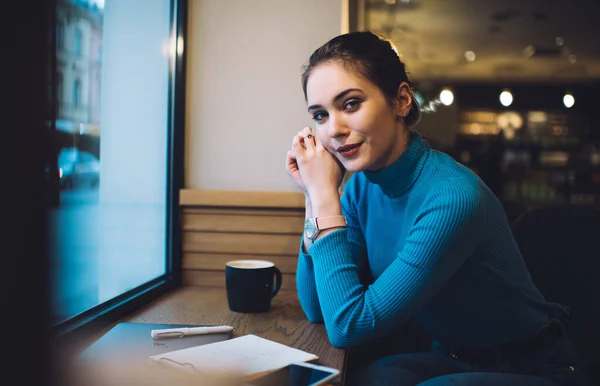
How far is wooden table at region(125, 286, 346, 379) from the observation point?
96 cm

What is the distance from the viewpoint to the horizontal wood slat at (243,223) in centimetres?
154

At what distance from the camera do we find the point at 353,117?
1099 mm

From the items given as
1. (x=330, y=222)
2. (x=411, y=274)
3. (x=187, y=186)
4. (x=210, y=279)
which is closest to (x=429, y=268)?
(x=411, y=274)

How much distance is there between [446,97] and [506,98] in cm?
100

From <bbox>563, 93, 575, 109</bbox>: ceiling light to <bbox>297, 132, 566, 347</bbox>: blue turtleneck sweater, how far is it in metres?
8.68

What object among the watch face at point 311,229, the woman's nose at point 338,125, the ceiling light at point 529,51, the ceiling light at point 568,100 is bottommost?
the watch face at point 311,229

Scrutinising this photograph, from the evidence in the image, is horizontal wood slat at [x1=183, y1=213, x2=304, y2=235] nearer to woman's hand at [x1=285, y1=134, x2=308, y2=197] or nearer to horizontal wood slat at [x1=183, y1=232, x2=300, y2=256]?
horizontal wood slat at [x1=183, y1=232, x2=300, y2=256]

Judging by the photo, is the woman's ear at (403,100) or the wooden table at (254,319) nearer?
the wooden table at (254,319)

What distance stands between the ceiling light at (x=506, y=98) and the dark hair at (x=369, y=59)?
8419mm

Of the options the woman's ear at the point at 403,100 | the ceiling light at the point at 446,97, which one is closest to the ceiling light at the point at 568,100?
the ceiling light at the point at 446,97

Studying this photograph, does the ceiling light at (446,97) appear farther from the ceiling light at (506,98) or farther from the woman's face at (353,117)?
the woman's face at (353,117)

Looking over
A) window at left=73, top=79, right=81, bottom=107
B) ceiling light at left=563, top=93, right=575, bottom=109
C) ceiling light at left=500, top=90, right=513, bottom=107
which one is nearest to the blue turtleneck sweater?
window at left=73, top=79, right=81, bottom=107

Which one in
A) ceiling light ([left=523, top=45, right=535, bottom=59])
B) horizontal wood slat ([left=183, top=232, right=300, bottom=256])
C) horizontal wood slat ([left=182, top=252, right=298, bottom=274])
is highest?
ceiling light ([left=523, top=45, right=535, bottom=59])

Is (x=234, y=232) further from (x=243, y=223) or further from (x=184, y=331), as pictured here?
(x=184, y=331)
